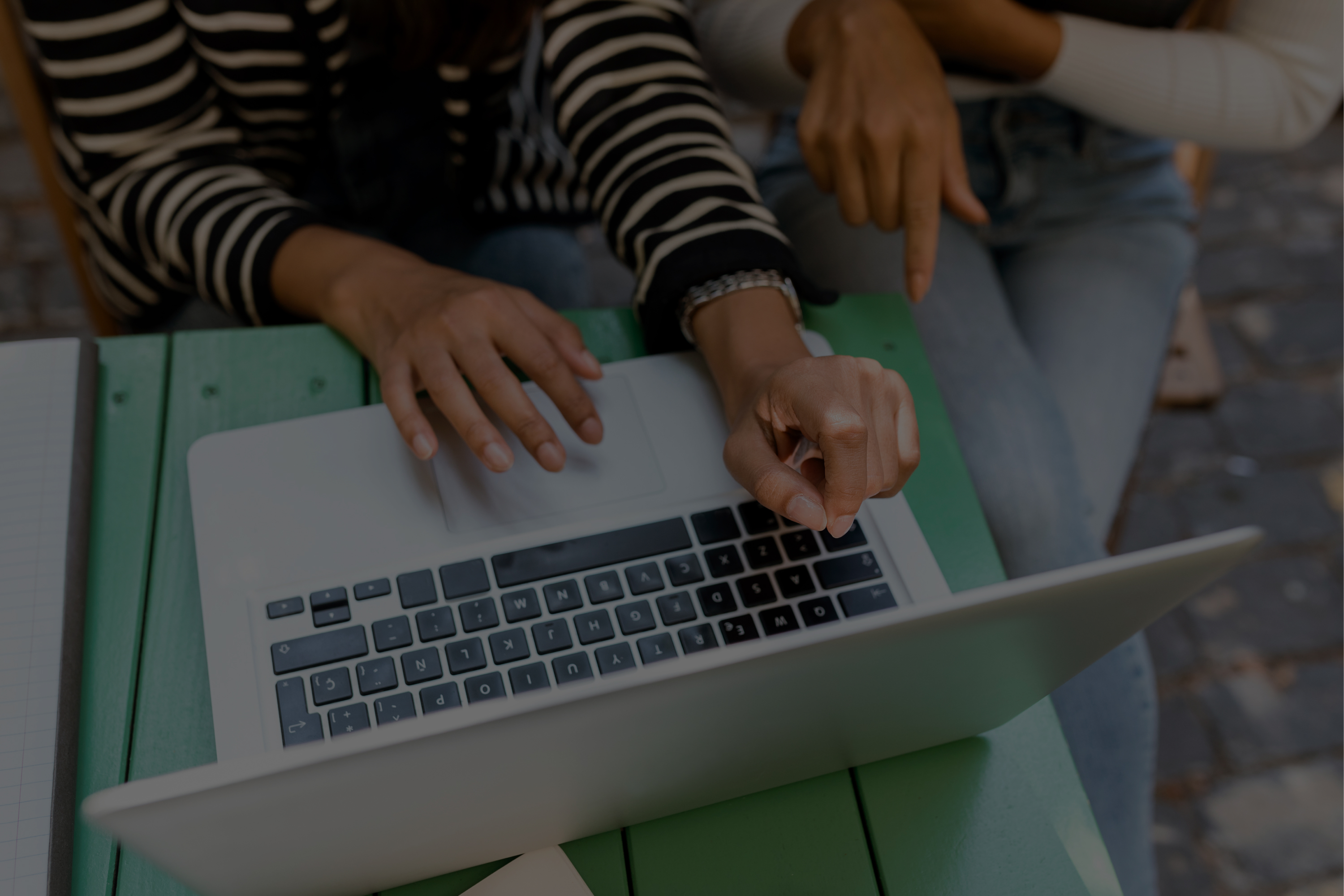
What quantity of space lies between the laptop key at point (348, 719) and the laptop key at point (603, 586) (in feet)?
0.46

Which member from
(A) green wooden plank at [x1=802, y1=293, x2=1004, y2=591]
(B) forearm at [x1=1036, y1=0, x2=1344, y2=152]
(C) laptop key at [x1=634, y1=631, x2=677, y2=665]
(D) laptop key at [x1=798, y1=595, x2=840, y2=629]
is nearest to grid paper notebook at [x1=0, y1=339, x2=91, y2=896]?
(C) laptop key at [x1=634, y1=631, x2=677, y2=665]

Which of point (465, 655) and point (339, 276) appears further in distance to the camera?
point (339, 276)

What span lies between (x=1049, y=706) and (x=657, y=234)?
455 millimetres

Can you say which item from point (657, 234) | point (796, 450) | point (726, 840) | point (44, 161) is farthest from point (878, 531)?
point (44, 161)

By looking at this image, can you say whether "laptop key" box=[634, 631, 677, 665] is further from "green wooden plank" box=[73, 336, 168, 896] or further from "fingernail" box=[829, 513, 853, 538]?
"green wooden plank" box=[73, 336, 168, 896]

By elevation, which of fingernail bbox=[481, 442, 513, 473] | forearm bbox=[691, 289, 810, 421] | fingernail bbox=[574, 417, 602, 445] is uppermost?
forearm bbox=[691, 289, 810, 421]

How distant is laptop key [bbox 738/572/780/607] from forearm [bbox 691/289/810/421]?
0.40ft

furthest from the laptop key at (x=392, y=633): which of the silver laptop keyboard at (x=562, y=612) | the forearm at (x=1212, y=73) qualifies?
the forearm at (x=1212, y=73)

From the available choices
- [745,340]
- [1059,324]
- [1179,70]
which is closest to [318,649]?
[745,340]

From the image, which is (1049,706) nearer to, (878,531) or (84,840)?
(878,531)

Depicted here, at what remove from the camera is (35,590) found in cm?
56

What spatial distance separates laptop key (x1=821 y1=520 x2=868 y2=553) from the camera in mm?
572

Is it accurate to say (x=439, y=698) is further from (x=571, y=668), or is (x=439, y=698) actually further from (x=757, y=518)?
(x=757, y=518)

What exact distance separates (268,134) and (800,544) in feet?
2.25
